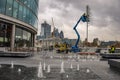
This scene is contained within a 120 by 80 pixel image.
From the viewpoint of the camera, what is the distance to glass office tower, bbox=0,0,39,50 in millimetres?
46688

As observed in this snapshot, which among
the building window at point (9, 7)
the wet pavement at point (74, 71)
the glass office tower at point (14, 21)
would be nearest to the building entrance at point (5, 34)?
the glass office tower at point (14, 21)

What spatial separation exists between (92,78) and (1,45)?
122 ft

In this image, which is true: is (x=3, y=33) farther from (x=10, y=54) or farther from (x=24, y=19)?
(x=10, y=54)

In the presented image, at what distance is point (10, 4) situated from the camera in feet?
159

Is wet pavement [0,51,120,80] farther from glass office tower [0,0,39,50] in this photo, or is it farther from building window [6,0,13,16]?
building window [6,0,13,16]

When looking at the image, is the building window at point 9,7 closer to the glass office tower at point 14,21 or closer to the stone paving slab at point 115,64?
the glass office tower at point 14,21

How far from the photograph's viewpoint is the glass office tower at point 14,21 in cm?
4669

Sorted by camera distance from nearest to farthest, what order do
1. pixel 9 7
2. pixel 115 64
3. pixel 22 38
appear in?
pixel 115 64
pixel 9 7
pixel 22 38

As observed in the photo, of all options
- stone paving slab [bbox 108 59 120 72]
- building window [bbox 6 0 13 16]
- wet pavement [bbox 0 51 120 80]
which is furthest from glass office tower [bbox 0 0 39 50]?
stone paving slab [bbox 108 59 120 72]

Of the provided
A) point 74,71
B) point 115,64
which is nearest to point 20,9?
point 115,64

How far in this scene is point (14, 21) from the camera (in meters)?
49.7

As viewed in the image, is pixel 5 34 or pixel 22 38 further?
pixel 22 38

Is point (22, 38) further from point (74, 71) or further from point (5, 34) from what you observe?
point (74, 71)

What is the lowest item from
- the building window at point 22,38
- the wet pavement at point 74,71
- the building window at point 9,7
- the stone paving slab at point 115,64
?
the wet pavement at point 74,71
